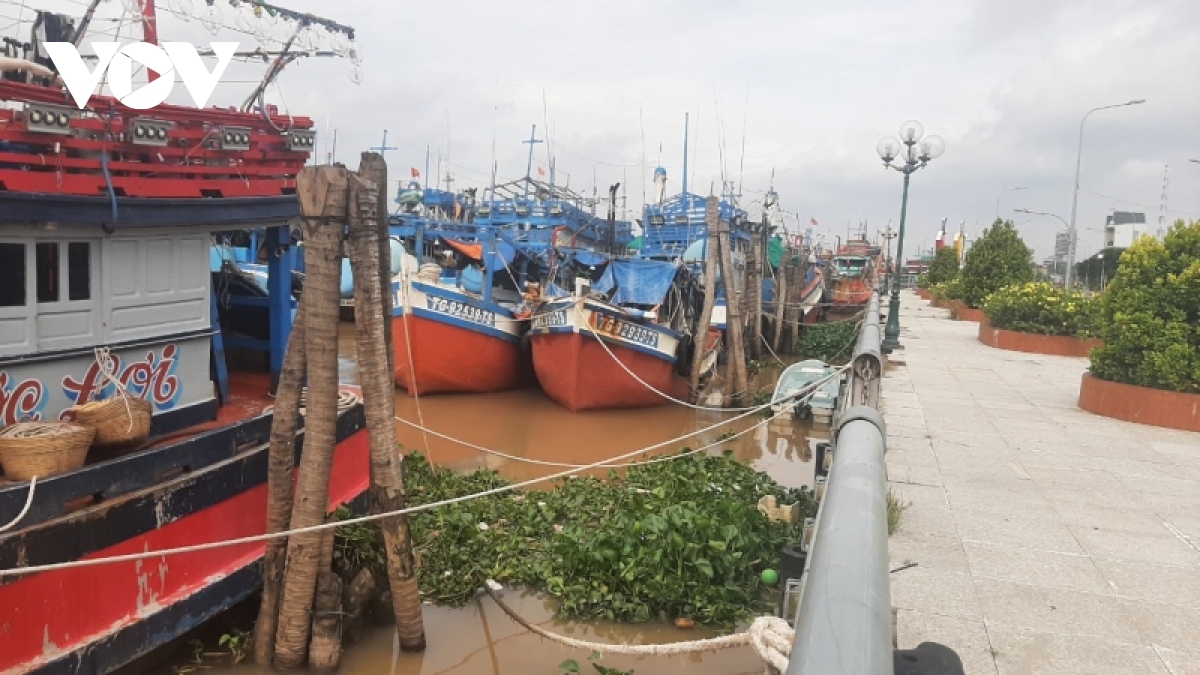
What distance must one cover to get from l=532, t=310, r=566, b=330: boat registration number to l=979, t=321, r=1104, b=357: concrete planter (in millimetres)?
10286

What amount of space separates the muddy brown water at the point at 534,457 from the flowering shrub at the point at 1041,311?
212 inches

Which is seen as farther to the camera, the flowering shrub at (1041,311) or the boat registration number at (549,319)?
the flowering shrub at (1041,311)

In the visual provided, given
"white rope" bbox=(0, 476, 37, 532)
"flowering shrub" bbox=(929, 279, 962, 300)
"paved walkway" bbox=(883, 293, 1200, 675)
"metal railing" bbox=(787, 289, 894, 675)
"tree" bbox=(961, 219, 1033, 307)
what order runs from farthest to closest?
"flowering shrub" bbox=(929, 279, 962, 300) → "tree" bbox=(961, 219, 1033, 307) → "paved walkway" bbox=(883, 293, 1200, 675) → "white rope" bbox=(0, 476, 37, 532) → "metal railing" bbox=(787, 289, 894, 675)

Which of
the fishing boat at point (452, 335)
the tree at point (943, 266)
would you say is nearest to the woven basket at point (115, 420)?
the fishing boat at point (452, 335)

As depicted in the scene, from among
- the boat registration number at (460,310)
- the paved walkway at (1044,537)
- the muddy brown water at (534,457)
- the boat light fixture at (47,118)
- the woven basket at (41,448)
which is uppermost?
the boat light fixture at (47,118)

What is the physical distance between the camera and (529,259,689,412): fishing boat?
48.4 feet

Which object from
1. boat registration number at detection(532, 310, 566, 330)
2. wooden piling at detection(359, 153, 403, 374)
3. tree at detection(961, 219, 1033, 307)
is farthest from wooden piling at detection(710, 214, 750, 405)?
tree at detection(961, 219, 1033, 307)

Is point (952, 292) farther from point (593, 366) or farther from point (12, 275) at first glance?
point (12, 275)

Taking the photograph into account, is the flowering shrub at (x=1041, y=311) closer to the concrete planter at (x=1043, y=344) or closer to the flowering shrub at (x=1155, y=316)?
the concrete planter at (x=1043, y=344)

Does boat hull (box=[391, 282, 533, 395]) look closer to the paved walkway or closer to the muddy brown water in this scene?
the muddy brown water

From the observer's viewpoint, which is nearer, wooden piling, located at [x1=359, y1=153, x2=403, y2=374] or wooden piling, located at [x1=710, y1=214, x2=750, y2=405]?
wooden piling, located at [x1=359, y1=153, x2=403, y2=374]

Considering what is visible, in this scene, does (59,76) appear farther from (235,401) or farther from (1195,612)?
(1195,612)

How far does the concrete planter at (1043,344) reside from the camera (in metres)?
17.6

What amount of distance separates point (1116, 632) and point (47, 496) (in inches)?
239
